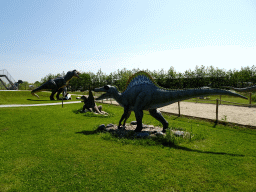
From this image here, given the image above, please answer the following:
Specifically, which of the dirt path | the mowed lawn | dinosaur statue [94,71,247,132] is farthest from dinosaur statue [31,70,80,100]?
dinosaur statue [94,71,247,132]

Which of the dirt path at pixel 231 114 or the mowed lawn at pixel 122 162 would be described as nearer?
the mowed lawn at pixel 122 162

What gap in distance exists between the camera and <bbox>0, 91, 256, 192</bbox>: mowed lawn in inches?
147

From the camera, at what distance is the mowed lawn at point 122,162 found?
147 inches

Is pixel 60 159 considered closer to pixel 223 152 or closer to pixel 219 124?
pixel 223 152

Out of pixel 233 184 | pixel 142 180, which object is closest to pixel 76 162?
pixel 142 180

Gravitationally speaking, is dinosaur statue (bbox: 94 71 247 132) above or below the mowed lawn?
above

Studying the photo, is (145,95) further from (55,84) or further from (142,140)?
(55,84)

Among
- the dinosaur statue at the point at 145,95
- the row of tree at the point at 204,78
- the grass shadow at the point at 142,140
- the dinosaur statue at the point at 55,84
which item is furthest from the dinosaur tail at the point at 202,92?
the row of tree at the point at 204,78

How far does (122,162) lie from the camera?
187 inches

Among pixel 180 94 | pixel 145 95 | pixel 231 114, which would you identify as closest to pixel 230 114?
pixel 231 114

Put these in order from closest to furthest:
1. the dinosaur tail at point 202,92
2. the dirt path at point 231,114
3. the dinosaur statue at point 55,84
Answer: the dinosaur tail at point 202,92 → the dirt path at point 231,114 → the dinosaur statue at point 55,84

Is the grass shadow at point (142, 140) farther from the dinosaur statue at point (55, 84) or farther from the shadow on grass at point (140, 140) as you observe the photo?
the dinosaur statue at point (55, 84)

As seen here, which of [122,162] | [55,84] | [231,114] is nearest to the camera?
[122,162]

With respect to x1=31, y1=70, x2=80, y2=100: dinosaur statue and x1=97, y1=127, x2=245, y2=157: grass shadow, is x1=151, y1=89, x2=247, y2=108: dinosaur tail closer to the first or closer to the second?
x1=97, y1=127, x2=245, y2=157: grass shadow
